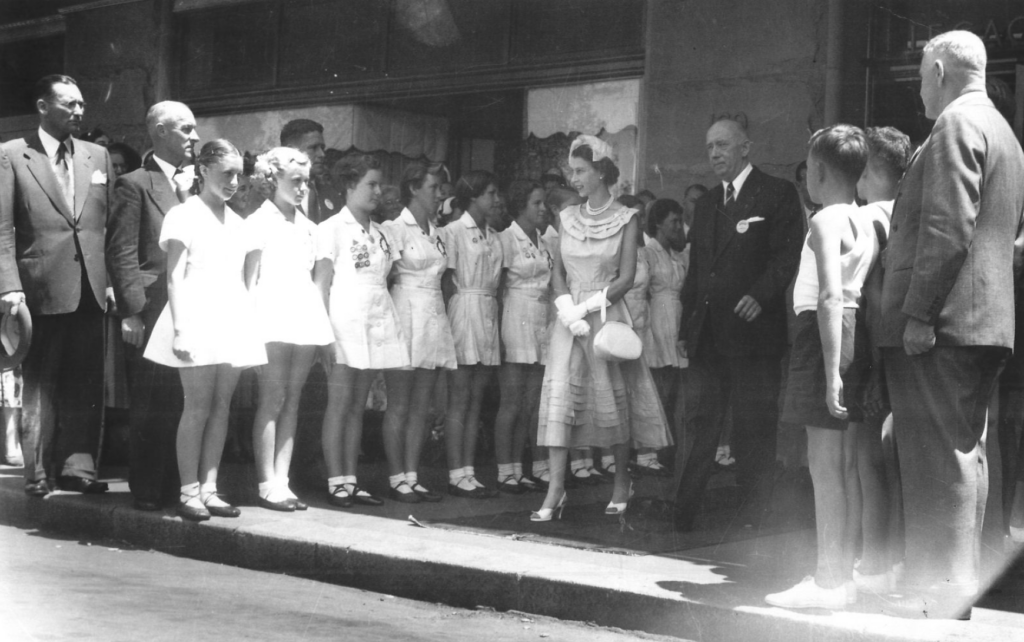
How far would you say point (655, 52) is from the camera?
9.35 metres

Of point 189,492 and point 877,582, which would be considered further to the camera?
point 189,492

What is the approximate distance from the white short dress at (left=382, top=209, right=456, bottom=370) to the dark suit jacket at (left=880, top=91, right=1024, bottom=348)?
3.72 metres

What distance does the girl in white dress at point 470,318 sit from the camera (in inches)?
331

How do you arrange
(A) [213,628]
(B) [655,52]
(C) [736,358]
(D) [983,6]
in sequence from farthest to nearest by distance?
(B) [655,52]
(D) [983,6]
(C) [736,358]
(A) [213,628]

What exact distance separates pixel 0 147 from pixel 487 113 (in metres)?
3.68

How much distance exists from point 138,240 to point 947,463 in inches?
178

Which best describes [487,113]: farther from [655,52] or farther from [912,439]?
[912,439]

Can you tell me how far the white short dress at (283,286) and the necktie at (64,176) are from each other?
3.62ft

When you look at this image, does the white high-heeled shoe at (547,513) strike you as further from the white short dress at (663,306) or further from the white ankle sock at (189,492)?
the white short dress at (663,306)

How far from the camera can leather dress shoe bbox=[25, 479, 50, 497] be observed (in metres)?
7.51

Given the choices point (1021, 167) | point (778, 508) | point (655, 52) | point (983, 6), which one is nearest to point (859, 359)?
point (1021, 167)

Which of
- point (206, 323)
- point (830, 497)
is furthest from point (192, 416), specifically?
point (830, 497)

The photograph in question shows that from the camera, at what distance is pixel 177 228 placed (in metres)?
6.89

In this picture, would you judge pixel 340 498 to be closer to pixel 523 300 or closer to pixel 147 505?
pixel 147 505
